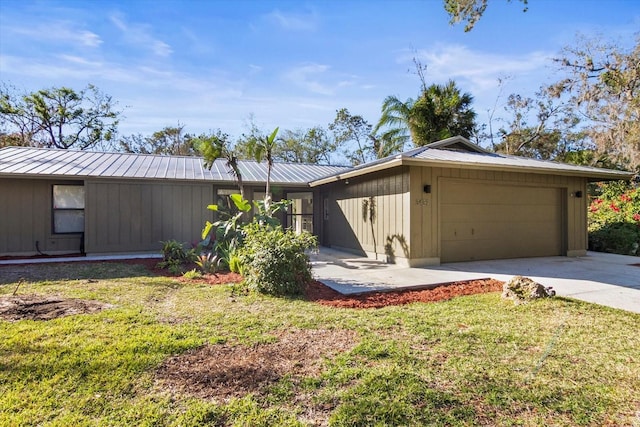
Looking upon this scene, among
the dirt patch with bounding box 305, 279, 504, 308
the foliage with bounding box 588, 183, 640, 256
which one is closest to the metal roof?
the dirt patch with bounding box 305, 279, 504, 308

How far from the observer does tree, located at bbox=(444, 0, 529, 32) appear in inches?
302

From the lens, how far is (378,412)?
2287mm

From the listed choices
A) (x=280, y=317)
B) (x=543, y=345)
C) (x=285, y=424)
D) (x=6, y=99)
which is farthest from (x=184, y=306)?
(x=6, y=99)

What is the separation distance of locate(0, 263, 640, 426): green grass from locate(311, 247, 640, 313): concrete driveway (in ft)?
3.56

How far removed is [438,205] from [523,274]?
2.29 meters

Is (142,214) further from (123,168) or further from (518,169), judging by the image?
(518,169)

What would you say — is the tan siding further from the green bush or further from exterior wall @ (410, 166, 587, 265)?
the green bush

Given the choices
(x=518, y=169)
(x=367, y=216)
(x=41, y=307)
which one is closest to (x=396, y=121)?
(x=367, y=216)

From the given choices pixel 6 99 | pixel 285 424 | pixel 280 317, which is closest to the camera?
pixel 285 424

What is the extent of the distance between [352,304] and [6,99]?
27493 mm

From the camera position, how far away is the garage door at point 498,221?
866 cm

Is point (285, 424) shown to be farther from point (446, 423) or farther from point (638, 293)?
point (638, 293)

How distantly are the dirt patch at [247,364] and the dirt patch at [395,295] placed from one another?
4.60 feet

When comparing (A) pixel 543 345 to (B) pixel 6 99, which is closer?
(A) pixel 543 345
